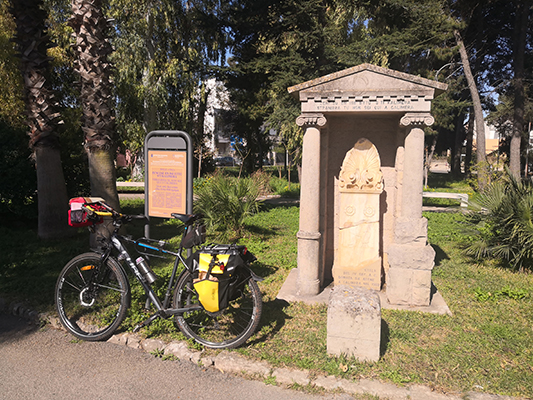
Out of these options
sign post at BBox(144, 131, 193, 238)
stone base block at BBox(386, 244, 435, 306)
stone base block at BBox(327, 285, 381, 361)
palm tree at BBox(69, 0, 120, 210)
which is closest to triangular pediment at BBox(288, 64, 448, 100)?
sign post at BBox(144, 131, 193, 238)

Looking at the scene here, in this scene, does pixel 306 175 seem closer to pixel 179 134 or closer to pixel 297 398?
pixel 179 134

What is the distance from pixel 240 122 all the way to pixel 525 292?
21.9m

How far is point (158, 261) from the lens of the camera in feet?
24.2

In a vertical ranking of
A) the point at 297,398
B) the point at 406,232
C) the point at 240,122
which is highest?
the point at 240,122

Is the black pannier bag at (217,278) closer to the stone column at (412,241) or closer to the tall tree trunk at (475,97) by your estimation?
the stone column at (412,241)

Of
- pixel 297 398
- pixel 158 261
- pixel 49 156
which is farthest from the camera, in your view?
pixel 49 156

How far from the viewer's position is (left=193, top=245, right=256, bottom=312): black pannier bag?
3854mm

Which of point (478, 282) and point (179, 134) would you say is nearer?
point (179, 134)

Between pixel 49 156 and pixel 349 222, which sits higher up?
pixel 49 156

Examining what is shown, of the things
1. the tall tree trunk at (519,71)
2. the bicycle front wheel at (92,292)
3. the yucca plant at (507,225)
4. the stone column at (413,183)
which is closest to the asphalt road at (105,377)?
the bicycle front wheel at (92,292)

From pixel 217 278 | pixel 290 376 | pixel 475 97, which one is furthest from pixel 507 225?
pixel 475 97

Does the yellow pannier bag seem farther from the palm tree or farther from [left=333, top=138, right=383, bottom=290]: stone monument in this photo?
the palm tree

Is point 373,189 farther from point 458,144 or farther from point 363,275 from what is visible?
point 458,144

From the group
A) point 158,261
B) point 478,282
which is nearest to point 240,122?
point 158,261
